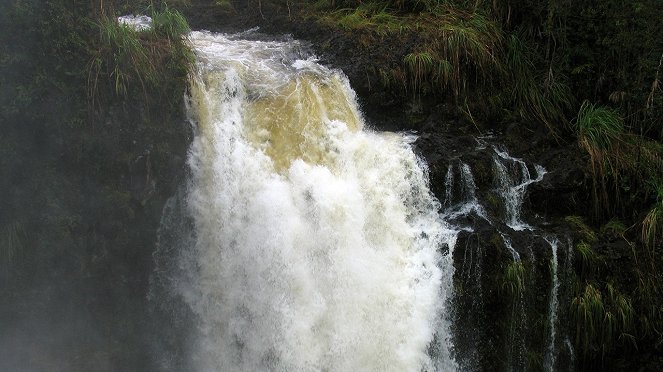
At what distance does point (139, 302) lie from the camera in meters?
6.75

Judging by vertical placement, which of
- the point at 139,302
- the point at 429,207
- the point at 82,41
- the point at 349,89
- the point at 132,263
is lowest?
the point at 139,302

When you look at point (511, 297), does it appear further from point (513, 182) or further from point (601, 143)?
point (601, 143)

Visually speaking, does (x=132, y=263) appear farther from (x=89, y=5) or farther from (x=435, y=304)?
(x=435, y=304)

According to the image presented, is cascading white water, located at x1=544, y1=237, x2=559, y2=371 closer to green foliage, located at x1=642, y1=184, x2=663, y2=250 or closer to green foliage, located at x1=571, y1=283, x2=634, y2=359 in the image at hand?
green foliage, located at x1=571, y1=283, x2=634, y2=359

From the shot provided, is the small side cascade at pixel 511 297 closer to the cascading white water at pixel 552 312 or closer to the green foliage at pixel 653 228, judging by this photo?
the cascading white water at pixel 552 312

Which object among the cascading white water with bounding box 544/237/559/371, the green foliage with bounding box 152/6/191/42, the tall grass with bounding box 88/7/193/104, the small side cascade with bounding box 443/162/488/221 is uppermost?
the green foliage with bounding box 152/6/191/42

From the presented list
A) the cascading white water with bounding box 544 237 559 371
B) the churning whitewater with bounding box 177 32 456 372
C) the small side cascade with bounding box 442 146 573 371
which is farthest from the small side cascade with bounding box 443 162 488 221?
the cascading white water with bounding box 544 237 559 371

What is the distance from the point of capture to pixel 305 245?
6535mm

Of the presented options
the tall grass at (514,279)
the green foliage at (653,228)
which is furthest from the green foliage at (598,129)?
Result: the tall grass at (514,279)

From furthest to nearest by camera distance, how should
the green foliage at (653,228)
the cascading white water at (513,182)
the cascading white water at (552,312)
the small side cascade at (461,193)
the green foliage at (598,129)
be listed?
the green foliage at (598,129), the cascading white water at (513,182), the small side cascade at (461,193), the green foliage at (653,228), the cascading white water at (552,312)

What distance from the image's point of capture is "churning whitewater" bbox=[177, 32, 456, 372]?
632cm

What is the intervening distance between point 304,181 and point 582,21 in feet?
15.0

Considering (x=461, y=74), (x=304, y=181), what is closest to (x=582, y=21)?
(x=461, y=74)

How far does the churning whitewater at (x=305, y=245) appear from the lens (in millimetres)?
6316
